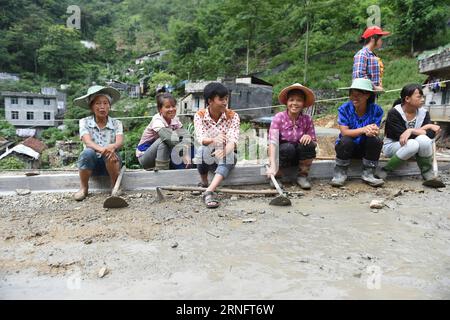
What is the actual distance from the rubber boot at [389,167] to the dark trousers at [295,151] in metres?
1.06

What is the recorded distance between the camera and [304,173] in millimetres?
4402

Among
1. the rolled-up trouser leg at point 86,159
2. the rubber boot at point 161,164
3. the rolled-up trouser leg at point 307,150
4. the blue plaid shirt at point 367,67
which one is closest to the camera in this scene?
the rolled-up trouser leg at point 86,159

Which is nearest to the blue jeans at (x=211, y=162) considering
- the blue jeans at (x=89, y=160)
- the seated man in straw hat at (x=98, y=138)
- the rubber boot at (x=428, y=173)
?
the seated man in straw hat at (x=98, y=138)

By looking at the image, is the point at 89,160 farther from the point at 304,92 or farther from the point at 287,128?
the point at 304,92

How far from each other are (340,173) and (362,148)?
1.36 feet

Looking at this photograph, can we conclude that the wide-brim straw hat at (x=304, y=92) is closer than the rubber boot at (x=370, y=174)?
Yes

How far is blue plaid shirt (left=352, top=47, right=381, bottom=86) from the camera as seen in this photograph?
4.53 meters

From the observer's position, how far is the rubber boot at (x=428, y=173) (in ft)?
14.1

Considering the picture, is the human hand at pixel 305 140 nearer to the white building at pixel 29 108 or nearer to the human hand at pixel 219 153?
the human hand at pixel 219 153

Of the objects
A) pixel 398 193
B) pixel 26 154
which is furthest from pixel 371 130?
pixel 26 154

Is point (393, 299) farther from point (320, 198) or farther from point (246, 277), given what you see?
point (320, 198)

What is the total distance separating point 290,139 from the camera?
169 inches

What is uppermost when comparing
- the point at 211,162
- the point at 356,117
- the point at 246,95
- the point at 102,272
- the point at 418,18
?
the point at 418,18
